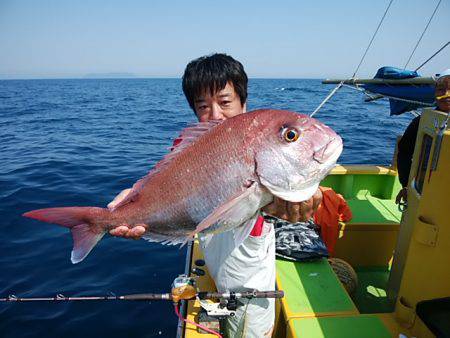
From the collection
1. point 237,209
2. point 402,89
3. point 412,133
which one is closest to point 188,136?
point 237,209

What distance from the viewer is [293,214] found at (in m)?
1.93

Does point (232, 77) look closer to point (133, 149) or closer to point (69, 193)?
point (69, 193)

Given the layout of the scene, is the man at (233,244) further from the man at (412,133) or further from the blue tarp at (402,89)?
the blue tarp at (402,89)

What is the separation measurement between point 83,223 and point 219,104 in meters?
1.29

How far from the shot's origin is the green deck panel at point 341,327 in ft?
8.11

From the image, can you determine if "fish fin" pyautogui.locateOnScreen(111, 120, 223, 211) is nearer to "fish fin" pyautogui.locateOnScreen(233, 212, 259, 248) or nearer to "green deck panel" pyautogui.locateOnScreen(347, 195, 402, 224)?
"fish fin" pyautogui.locateOnScreen(233, 212, 259, 248)

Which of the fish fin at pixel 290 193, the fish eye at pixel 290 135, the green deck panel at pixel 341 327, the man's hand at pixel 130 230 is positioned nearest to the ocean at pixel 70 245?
the green deck panel at pixel 341 327

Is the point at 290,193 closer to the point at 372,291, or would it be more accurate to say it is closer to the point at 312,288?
the point at 312,288

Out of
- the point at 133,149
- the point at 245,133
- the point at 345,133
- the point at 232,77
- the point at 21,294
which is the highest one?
the point at 232,77

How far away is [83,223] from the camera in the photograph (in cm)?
211

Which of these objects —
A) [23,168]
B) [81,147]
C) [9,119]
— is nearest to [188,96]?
Answer: [23,168]

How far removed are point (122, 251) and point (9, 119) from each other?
64.3ft

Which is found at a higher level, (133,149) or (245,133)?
(245,133)

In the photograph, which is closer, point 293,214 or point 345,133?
point 293,214
